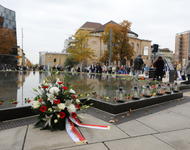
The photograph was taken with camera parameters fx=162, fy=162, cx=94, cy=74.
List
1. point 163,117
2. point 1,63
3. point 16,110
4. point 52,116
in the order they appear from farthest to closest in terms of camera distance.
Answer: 1. point 1,63
2. point 163,117
3. point 16,110
4. point 52,116

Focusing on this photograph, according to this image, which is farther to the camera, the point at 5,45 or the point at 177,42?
the point at 177,42

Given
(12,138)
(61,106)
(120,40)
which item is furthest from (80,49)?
(12,138)

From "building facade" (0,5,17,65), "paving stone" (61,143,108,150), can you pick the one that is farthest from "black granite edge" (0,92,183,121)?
"building facade" (0,5,17,65)

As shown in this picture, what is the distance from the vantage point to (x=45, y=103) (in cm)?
371

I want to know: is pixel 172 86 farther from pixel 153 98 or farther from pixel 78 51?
pixel 78 51

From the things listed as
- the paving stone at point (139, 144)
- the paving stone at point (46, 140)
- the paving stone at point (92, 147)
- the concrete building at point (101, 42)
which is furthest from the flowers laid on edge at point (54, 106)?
the concrete building at point (101, 42)

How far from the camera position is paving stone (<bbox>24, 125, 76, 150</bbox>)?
2989mm

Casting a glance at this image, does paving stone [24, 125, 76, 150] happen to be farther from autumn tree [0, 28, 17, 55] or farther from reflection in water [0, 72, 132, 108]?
autumn tree [0, 28, 17, 55]

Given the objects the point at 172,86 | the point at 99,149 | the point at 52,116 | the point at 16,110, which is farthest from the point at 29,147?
the point at 172,86

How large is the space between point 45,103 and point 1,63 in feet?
141

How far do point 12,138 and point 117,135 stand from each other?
7.15 ft

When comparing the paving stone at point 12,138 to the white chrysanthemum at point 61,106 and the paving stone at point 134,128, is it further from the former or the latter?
the paving stone at point 134,128

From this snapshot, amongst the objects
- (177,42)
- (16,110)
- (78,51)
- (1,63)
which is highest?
(177,42)

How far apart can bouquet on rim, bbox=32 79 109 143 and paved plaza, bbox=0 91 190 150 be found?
0.17m
